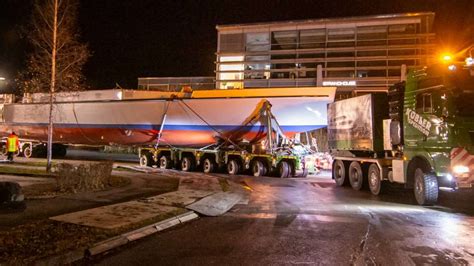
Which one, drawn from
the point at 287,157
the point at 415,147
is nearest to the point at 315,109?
the point at 287,157

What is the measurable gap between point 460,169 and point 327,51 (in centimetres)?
3229

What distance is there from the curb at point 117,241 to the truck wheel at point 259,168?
444 inches

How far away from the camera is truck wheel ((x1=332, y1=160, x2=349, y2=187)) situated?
57.6 ft

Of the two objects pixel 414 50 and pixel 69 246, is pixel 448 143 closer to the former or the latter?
pixel 69 246

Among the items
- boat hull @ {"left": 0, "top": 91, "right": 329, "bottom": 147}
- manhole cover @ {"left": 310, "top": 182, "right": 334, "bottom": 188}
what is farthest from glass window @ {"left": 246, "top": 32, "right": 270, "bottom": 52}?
manhole cover @ {"left": 310, "top": 182, "right": 334, "bottom": 188}

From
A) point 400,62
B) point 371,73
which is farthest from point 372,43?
point 400,62

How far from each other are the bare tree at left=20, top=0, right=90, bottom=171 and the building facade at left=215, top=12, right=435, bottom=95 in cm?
2531

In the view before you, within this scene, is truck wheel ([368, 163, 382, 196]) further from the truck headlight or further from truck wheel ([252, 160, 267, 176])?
truck wheel ([252, 160, 267, 176])

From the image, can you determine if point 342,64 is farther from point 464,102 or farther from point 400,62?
point 464,102

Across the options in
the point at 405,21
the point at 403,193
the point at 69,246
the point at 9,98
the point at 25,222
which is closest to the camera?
the point at 69,246

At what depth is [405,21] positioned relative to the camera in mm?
40469

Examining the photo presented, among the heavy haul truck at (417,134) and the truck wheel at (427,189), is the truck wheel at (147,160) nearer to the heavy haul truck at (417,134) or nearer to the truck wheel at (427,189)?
the heavy haul truck at (417,134)

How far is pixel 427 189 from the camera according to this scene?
480 inches

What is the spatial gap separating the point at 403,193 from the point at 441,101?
488 cm
